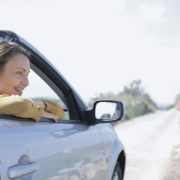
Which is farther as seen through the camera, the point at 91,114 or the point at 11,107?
the point at 91,114

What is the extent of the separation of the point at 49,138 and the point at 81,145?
567mm

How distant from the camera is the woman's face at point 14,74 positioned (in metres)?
2.43

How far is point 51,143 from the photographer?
2436 millimetres

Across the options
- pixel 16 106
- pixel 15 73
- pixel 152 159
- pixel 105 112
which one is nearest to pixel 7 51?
pixel 15 73

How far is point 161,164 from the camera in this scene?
864 centimetres

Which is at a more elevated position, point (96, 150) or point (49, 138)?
point (49, 138)

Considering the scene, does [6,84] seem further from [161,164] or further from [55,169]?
[161,164]

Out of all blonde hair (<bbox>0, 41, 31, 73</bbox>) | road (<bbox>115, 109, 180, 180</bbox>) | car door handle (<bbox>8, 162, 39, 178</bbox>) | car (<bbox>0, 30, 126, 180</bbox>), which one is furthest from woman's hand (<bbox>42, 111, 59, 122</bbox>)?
road (<bbox>115, 109, 180, 180</bbox>)

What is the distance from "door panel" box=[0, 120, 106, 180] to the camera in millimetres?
2014

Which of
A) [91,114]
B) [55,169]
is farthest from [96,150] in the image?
[55,169]

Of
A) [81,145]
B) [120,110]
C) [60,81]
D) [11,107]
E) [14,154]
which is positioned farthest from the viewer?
[120,110]

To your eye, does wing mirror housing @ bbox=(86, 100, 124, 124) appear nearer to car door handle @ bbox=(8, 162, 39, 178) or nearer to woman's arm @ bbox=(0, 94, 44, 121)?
woman's arm @ bbox=(0, 94, 44, 121)

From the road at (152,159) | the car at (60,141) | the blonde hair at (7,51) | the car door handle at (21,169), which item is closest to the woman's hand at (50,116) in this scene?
the car at (60,141)

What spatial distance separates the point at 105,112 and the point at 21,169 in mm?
1749
